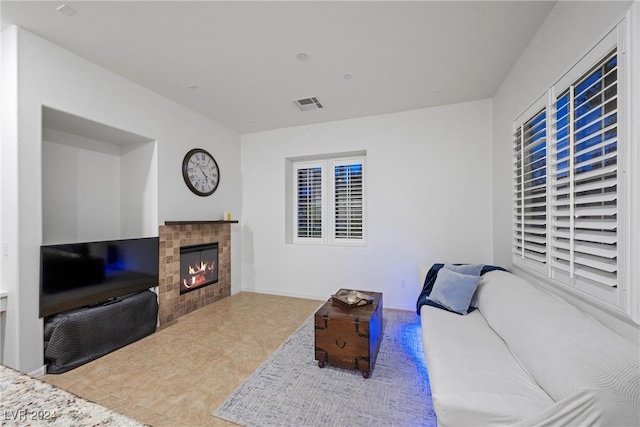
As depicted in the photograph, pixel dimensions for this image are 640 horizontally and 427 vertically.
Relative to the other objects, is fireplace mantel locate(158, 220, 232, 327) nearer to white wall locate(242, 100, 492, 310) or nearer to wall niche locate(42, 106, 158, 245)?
wall niche locate(42, 106, 158, 245)

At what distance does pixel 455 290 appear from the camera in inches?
98.2

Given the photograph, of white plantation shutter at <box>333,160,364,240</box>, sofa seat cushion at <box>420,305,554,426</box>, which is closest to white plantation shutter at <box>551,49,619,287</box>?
sofa seat cushion at <box>420,305,554,426</box>

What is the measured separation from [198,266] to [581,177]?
407 cm

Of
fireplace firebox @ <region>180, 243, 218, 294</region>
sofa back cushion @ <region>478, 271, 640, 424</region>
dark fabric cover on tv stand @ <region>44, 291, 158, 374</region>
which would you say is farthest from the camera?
fireplace firebox @ <region>180, 243, 218, 294</region>

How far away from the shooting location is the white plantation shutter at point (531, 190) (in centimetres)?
210

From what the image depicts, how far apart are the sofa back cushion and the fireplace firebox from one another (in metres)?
3.50

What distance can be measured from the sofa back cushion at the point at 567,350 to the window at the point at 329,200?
2.49m

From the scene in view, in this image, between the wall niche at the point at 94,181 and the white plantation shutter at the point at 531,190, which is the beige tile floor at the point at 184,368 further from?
the white plantation shutter at the point at 531,190

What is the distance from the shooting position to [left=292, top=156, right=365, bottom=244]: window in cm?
423

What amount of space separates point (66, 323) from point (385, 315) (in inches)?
131

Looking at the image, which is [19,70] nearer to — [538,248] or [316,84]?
[316,84]

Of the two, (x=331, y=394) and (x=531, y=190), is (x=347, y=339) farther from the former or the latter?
(x=531, y=190)

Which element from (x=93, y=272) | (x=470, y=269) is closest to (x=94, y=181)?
(x=93, y=272)

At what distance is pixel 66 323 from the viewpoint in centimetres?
228
